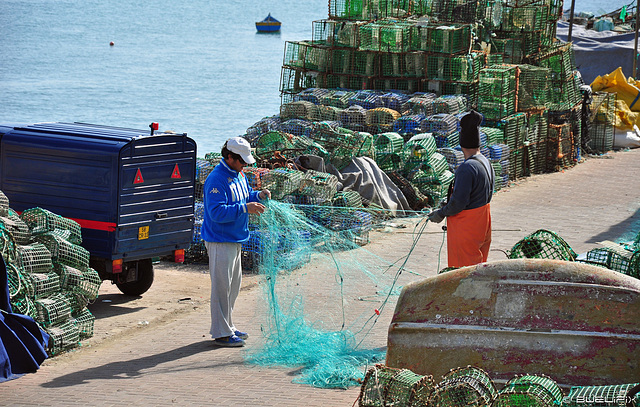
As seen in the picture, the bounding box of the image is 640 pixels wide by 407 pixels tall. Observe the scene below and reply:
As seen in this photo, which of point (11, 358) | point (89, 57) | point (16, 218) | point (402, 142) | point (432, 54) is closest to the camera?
point (11, 358)

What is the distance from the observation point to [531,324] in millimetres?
5473

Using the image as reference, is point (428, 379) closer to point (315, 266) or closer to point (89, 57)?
point (315, 266)

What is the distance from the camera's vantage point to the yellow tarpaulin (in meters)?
21.5

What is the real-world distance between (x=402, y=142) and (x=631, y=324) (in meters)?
9.57

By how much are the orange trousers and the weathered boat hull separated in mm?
1450

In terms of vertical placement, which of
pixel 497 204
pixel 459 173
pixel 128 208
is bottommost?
pixel 497 204

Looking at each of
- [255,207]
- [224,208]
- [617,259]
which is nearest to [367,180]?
[255,207]

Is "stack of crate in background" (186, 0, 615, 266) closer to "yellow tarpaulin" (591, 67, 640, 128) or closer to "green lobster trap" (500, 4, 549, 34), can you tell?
"green lobster trap" (500, 4, 549, 34)

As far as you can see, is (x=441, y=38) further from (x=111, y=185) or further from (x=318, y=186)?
(x=111, y=185)

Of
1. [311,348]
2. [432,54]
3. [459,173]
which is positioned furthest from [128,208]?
[432,54]

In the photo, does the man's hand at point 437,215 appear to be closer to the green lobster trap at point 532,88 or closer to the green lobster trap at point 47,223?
the green lobster trap at point 47,223

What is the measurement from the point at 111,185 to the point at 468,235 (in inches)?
151

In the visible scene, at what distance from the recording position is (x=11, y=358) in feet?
21.8

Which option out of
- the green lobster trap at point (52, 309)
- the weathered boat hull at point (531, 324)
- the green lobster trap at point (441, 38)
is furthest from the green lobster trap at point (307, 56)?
the weathered boat hull at point (531, 324)
